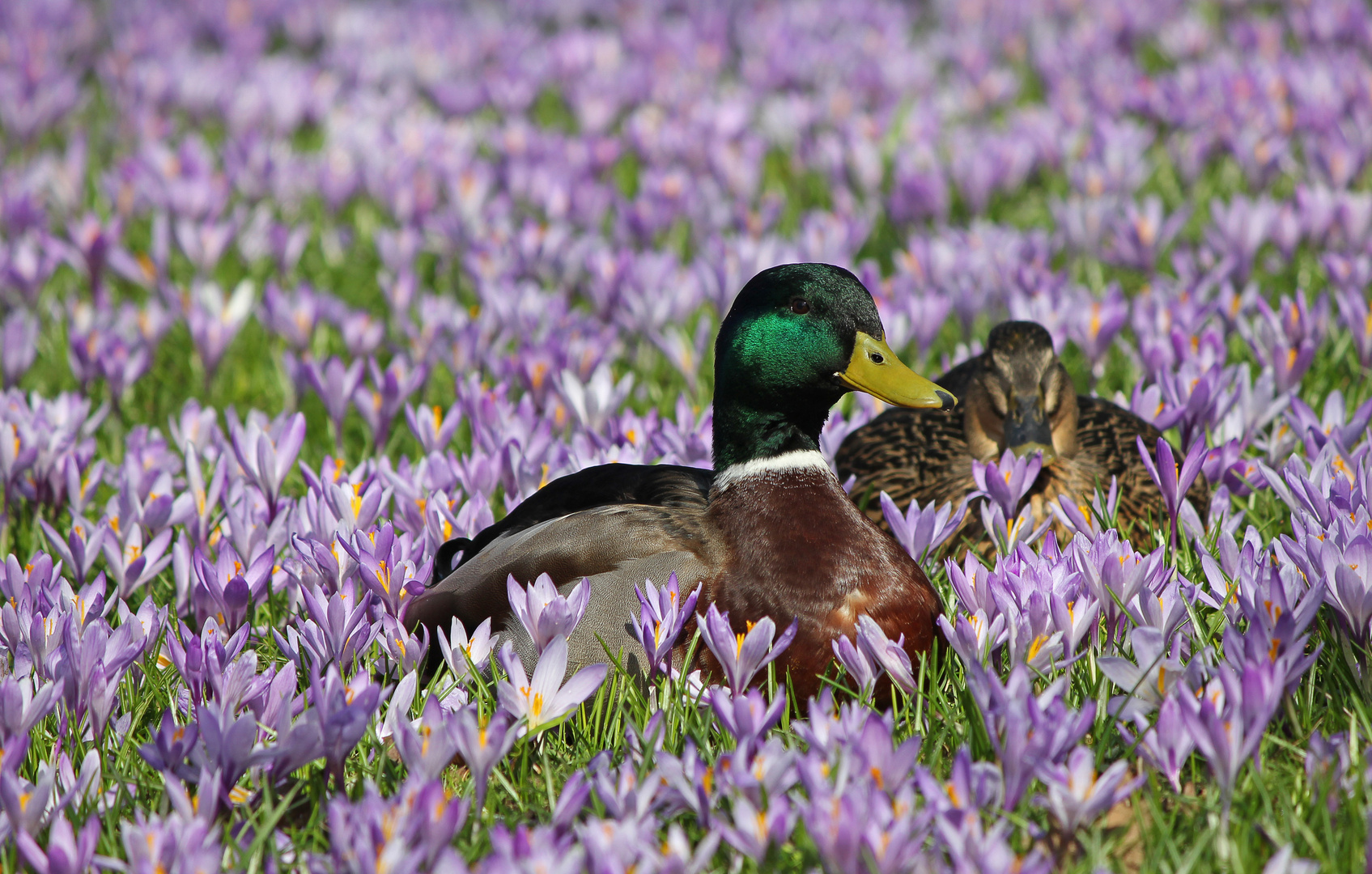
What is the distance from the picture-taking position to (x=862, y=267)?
260 inches

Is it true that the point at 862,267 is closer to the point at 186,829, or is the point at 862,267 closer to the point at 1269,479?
the point at 1269,479

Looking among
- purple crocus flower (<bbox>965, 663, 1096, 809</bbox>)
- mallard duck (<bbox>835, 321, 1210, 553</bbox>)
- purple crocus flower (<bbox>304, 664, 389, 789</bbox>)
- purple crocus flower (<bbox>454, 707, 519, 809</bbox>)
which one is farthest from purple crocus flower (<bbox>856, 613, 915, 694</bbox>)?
mallard duck (<bbox>835, 321, 1210, 553</bbox>)

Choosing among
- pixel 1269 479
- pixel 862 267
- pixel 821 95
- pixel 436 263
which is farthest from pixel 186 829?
pixel 821 95

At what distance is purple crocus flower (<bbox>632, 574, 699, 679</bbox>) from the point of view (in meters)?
2.93

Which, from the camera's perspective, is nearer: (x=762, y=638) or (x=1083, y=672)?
(x=762, y=638)

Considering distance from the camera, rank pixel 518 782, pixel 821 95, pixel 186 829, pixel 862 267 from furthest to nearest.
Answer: pixel 821 95
pixel 862 267
pixel 518 782
pixel 186 829

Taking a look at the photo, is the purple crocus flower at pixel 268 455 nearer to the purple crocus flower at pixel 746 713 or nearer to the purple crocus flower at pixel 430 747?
the purple crocus flower at pixel 430 747

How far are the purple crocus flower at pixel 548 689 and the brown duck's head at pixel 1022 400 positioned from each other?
1887 millimetres

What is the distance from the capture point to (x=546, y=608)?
9.56ft

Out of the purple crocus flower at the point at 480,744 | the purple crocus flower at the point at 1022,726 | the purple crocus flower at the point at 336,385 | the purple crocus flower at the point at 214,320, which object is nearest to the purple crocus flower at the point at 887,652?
the purple crocus flower at the point at 1022,726

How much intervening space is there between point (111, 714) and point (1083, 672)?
2.19 meters

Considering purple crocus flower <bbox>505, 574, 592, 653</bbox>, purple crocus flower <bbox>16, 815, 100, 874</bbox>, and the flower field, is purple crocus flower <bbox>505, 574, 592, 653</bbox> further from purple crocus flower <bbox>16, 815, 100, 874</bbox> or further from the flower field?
purple crocus flower <bbox>16, 815, 100, 874</bbox>

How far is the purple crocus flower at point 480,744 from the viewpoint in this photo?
2494 mm

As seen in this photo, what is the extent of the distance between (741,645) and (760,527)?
0.43 metres
